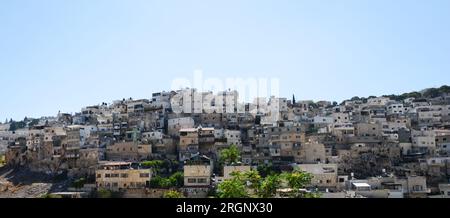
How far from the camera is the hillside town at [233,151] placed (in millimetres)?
17281

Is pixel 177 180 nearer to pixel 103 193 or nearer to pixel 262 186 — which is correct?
pixel 103 193

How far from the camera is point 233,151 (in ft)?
65.0

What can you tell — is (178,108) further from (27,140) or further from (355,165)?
(355,165)

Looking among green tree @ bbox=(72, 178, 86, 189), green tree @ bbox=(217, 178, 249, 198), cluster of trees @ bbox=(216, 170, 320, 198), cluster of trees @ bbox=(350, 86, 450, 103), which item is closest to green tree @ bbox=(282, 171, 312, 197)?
cluster of trees @ bbox=(216, 170, 320, 198)

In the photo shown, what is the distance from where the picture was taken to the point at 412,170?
19.2 m

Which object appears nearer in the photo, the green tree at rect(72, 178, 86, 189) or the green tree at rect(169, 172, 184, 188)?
the green tree at rect(169, 172, 184, 188)

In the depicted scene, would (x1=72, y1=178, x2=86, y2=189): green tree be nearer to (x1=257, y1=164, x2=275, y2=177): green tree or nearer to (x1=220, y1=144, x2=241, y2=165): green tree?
(x1=220, y1=144, x2=241, y2=165): green tree

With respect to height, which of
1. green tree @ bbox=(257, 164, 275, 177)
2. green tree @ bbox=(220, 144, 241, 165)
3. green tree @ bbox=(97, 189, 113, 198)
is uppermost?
green tree @ bbox=(220, 144, 241, 165)

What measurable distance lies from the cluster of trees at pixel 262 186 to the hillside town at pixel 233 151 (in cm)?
4

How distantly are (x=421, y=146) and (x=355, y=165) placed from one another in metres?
3.11

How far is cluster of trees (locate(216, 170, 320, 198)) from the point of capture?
44.9ft

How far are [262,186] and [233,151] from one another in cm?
544

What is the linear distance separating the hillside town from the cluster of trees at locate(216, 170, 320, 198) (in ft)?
0.15
